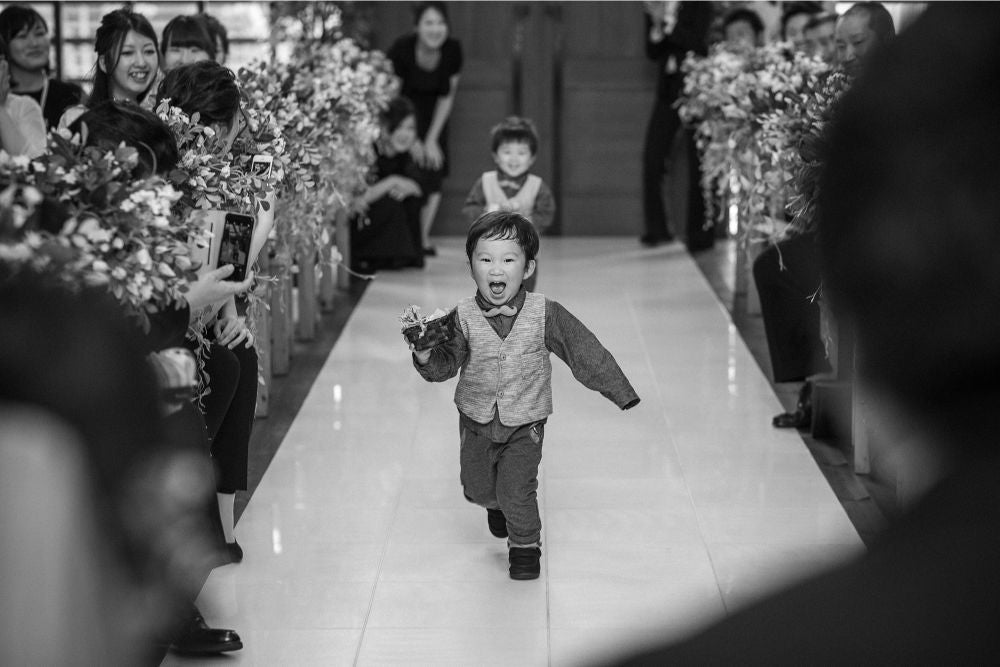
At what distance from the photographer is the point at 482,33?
966cm

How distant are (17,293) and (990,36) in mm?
807

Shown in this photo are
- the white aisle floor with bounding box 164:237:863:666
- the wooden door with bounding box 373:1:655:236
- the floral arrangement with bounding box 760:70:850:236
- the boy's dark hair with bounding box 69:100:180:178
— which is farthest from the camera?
the wooden door with bounding box 373:1:655:236

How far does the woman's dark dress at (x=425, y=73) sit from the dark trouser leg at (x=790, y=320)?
13.4 feet

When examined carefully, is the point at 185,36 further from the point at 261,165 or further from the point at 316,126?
the point at 261,165

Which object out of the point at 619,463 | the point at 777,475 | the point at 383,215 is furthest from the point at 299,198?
the point at 383,215

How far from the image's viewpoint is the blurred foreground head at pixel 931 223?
1.99 ft

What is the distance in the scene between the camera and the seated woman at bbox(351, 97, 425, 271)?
8203 mm

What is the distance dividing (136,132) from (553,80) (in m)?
6.94

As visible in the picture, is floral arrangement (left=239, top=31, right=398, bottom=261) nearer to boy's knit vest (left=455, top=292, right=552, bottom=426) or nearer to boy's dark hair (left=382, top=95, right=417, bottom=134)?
boy's dark hair (left=382, top=95, right=417, bottom=134)

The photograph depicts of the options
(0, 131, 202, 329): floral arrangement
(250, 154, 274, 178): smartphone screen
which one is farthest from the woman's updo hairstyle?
(0, 131, 202, 329): floral arrangement

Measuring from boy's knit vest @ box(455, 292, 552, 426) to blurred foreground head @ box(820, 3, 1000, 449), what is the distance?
2958mm

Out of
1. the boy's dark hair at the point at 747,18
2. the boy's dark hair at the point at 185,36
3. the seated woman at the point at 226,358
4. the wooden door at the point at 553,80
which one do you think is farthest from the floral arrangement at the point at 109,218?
the wooden door at the point at 553,80

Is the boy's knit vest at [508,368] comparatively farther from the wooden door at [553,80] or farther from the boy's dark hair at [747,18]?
the wooden door at [553,80]

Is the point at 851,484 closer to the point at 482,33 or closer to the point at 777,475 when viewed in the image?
the point at 777,475
